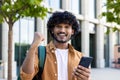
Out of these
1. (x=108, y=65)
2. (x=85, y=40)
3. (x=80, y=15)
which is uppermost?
(x=80, y=15)

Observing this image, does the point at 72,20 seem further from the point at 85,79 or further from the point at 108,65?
the point at 108,65

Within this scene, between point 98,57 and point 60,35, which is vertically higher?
point 60,35

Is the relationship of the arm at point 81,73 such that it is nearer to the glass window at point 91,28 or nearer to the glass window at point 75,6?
the glass window at point 75,6

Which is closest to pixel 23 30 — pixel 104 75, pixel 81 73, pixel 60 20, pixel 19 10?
pixel 104 75

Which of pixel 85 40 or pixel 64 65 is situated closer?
pixel 64 65

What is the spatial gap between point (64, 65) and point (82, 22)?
89.8ft

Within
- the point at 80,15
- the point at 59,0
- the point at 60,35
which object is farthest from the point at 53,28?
the point at 80,15

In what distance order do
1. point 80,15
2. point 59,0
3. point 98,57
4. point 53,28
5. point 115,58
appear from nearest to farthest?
1. point 53,28
2. point 59,0
3. point 80,15
4. point 98,57
5. point 115,58

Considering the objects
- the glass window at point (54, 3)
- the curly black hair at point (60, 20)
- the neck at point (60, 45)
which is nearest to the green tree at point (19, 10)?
the curly black hair at point (60, 20)

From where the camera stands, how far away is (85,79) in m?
3.07

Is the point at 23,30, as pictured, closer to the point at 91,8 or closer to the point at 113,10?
the point at 113,10

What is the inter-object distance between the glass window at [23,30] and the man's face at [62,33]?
58.0 ft

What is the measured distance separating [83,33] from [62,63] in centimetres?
2756

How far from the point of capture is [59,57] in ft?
10.5
